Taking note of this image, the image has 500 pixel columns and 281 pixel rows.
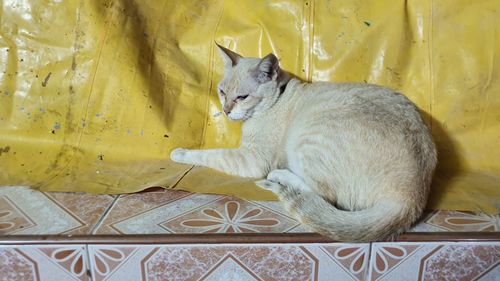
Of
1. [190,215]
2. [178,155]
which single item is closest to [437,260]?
[190,215]

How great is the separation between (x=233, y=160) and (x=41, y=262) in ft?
2.69

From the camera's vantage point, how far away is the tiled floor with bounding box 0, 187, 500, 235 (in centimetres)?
137

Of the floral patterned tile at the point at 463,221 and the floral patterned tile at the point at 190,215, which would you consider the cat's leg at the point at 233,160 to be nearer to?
the floral patterned tile at the point at 190,215

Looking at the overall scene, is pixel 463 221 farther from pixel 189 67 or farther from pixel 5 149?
pixel 5 149

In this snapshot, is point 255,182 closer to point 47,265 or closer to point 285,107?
point 285,107

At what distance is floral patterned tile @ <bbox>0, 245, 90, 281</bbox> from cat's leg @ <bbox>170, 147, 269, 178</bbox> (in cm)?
68

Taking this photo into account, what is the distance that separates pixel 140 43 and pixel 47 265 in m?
1.14

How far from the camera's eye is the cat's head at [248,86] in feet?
5.91

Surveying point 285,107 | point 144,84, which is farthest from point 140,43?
point 285,107

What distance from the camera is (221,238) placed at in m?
1.30

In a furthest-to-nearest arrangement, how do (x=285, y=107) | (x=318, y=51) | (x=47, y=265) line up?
(x=318, y=51) → (x=285, y=107) → (x=47, y=265)

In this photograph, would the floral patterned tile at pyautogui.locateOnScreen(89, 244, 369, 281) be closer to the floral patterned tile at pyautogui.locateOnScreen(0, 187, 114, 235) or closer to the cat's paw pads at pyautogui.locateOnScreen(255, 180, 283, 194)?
the floral patterned tile at pyautogui.locateOnScreen(0, 187, 114, 235)

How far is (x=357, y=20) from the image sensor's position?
193cm

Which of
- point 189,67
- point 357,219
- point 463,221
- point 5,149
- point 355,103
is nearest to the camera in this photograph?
point 357,219
